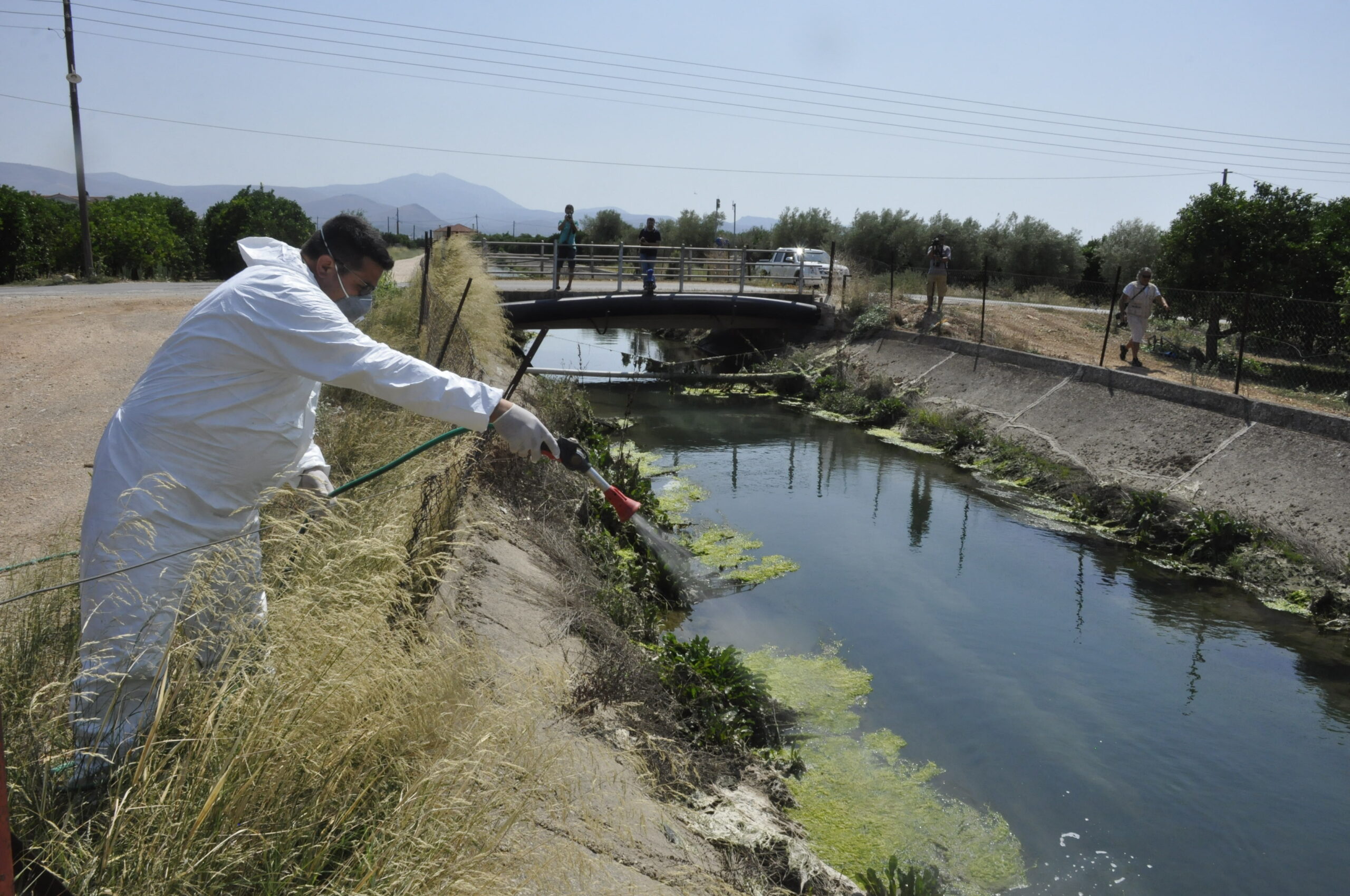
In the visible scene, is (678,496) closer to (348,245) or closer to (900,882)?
(900,882)

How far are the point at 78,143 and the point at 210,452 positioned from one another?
94.6 ft

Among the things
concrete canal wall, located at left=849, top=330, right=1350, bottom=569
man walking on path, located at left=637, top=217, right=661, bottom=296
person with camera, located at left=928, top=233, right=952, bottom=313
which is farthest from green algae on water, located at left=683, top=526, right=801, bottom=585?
man walking on path, located at left=637, top=217, right=661, bottom=296

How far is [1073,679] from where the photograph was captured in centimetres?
794

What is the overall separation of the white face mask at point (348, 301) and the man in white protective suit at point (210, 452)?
0.34 m

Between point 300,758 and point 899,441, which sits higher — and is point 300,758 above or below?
above

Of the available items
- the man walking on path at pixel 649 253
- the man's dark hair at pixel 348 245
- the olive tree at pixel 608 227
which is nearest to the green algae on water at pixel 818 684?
the man's dark hair at pixel 348 245

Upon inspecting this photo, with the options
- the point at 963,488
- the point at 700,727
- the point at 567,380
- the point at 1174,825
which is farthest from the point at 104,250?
the point at 1174,825

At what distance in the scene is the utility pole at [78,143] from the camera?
2542 centimetres

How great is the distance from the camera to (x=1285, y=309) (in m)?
19.3

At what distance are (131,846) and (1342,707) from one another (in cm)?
866

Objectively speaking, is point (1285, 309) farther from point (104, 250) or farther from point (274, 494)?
point (104, 250)

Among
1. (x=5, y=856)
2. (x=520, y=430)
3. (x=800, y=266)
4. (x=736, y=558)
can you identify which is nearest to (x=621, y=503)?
(x=520, y=430)

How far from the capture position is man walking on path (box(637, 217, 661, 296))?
74.1 ft

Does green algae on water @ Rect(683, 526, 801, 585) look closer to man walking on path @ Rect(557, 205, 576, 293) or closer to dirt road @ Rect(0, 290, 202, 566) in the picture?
dirt road @ Rect(0, 290, 202, 566)
